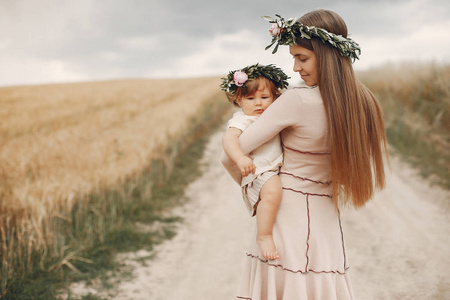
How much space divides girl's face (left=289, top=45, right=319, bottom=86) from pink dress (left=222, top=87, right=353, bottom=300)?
0.08m

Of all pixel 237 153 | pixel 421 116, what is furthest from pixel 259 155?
pixel 421 116

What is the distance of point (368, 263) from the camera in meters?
5.04

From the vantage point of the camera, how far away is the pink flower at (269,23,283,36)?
2401 millimetres

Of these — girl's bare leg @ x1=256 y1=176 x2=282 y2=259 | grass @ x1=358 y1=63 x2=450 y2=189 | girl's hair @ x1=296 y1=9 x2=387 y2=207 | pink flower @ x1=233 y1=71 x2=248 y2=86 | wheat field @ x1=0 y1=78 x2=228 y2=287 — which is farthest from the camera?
grass @ x1=358 y1=63 x2=450 y2=189

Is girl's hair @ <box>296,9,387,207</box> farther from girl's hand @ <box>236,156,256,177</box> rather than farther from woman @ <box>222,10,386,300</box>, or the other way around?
girl's hand @ <box>236,156,256,177</box>

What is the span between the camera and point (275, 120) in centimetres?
223

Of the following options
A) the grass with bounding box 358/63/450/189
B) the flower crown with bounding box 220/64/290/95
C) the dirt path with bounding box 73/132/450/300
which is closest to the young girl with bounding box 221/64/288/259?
the flower crown with bounding box 220/64/290/95

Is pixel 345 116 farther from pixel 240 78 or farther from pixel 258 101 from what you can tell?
pixel 240 78

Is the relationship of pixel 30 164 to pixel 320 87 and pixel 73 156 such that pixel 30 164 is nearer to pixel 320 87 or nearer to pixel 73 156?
pixel 73 156

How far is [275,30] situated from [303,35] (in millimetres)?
242

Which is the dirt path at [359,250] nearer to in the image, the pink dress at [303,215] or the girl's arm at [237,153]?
the pink dress at [303,215]

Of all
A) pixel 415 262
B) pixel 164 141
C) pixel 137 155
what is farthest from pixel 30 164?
pixel 415 262

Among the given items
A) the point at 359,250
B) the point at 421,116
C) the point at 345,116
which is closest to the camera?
the point at 345,116

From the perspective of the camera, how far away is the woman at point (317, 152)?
7.29ft
